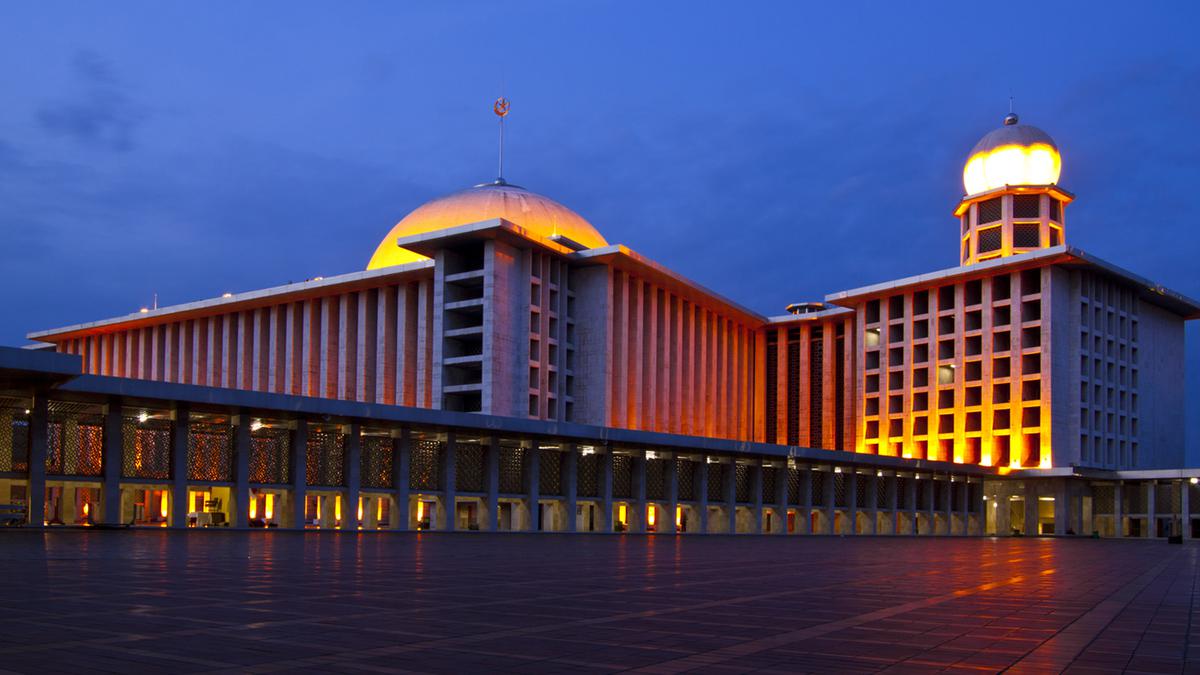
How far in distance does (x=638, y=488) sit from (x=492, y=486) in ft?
30.1

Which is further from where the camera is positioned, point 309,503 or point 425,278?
point 425,278

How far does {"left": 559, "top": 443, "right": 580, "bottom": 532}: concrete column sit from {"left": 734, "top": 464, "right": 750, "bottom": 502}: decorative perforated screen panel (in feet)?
43.0

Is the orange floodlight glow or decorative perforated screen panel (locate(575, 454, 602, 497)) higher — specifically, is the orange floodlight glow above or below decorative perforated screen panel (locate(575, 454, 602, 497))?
above

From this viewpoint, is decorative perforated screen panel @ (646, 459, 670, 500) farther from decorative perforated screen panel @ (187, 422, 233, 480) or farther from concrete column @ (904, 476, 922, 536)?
concrete column @ (904, 476, 922, 536)

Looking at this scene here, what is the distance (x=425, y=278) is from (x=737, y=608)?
193 feet

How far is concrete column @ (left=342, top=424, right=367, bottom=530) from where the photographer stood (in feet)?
136

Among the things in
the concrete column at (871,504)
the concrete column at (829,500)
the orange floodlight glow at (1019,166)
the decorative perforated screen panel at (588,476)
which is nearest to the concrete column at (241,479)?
the decorative perforated screen panel at (588,476)

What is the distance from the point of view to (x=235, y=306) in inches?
3132

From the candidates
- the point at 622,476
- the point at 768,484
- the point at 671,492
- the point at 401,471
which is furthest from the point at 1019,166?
the point at 401,471

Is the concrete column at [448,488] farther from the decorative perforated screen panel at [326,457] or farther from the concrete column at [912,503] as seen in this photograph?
the concrete column at [912,503]

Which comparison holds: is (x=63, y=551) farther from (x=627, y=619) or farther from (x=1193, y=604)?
(x=1193, y=604)

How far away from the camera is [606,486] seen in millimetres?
51281

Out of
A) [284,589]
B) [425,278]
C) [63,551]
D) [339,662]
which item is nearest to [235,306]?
[425,278]

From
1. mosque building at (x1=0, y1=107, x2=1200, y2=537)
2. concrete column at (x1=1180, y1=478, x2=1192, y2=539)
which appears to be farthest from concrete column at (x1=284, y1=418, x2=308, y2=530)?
concrete column at (x1=1180, y1=478, x2=1192, y2=539)
